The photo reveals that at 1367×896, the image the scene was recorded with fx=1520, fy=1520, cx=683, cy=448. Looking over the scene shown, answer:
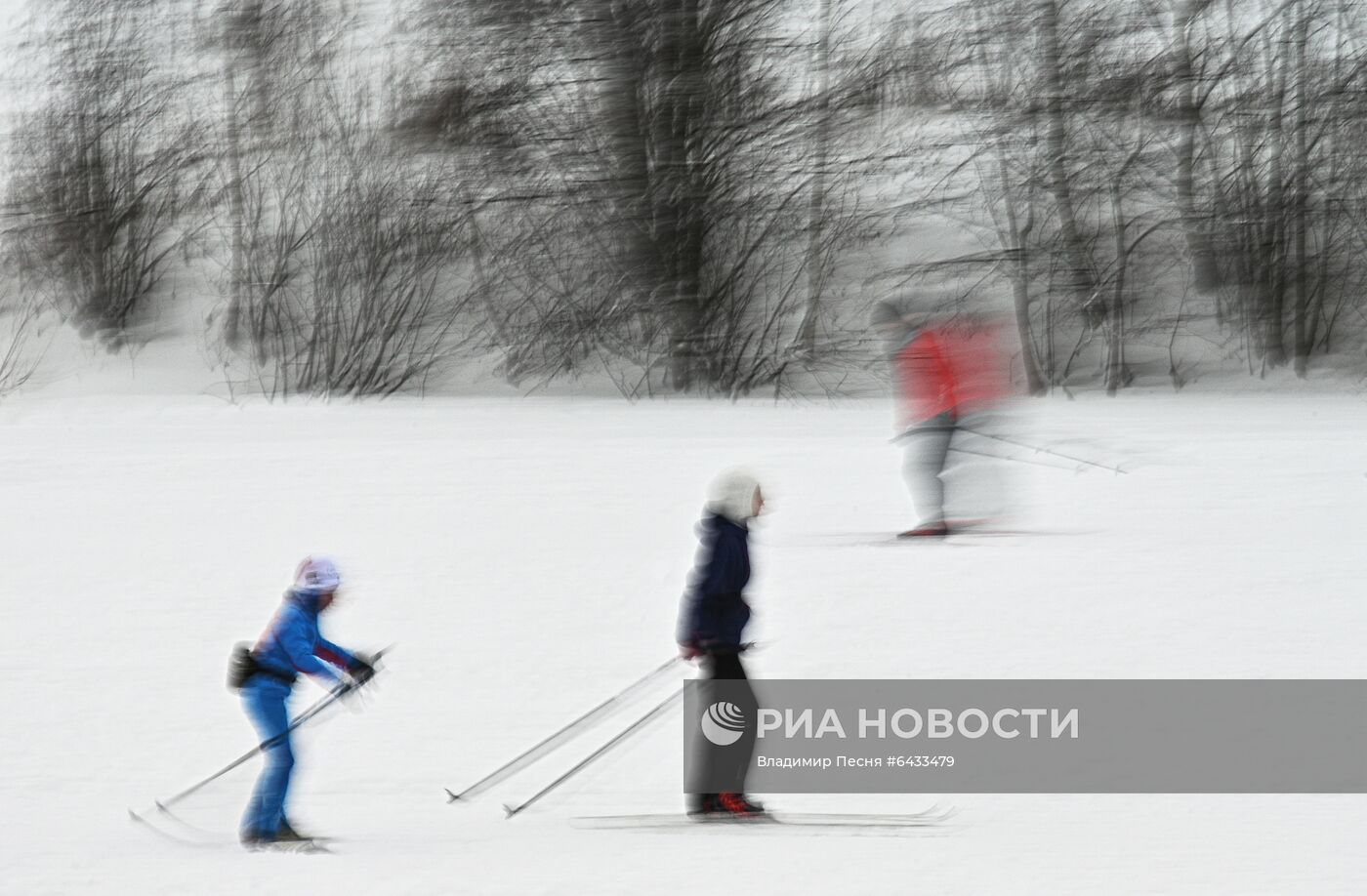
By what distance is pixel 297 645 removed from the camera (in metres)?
5.77

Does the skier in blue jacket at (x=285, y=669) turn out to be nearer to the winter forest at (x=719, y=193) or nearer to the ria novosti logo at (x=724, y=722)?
the ria novosti logo at (x=724, y=722)

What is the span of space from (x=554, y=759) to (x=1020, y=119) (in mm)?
19190

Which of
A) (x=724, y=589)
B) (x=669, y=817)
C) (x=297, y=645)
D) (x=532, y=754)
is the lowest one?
(x=669, y=817)

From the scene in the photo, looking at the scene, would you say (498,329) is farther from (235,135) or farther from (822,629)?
(822,629)

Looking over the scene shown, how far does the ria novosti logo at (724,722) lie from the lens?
5.92 meters

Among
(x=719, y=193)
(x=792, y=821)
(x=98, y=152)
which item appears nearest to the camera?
(x=792, y=821)

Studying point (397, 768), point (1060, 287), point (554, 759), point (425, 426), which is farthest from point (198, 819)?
point (1060, 287)

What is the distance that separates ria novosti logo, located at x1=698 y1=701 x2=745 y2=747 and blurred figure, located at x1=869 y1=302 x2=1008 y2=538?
4121 mm

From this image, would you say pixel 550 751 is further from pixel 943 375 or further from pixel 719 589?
pixel 943 375

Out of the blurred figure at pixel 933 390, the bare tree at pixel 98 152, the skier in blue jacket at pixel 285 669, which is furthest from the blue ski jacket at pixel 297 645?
the bare tree at pixel 98 152

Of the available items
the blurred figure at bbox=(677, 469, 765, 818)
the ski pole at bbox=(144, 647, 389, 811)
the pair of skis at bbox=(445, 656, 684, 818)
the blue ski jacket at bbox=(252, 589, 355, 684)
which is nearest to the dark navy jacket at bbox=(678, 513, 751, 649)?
the blurred figure at bbox=(677, 469, 765, 818)

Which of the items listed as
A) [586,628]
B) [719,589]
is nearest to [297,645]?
[719,589]

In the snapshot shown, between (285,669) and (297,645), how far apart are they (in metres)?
0.13

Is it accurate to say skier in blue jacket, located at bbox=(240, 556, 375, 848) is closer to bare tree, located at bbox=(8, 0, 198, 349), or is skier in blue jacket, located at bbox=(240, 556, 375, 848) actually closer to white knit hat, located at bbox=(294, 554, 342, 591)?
white knit hat, located at bbox=(294, 554, 342, 591)
